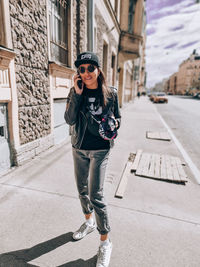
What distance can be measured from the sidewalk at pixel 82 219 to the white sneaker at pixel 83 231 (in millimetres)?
62

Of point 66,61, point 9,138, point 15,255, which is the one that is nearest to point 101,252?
point 15,255

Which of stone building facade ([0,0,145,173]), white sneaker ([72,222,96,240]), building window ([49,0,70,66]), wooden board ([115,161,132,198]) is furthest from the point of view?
building window ([49,0,70,66])

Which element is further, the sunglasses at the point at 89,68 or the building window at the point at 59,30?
the building window at the point at 59,30

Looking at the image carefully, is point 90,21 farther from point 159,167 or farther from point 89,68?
point 89,68

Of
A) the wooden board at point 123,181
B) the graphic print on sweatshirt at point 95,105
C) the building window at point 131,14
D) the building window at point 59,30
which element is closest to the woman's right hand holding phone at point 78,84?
the graphic print on sweatshirt at point 95,105

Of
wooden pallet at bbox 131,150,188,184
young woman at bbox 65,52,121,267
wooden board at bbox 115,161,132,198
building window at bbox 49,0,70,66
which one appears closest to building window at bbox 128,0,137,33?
building window at bbox 49,0,70,66

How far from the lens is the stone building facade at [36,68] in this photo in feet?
11.4

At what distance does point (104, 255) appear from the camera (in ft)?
5.93

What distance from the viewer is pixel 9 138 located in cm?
369

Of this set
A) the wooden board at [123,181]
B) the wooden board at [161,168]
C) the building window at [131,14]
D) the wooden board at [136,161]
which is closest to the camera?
the wooden board at [123,181]

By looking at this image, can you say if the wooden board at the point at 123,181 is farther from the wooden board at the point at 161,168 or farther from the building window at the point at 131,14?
the building window at the point at 131,14

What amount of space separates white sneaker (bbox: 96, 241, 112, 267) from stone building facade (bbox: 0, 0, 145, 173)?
268 centimetres

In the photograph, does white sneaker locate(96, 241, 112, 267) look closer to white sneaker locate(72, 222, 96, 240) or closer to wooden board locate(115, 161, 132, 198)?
white sneaker locate(72, 222, 96, 240)

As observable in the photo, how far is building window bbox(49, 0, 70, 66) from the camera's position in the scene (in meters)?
5.14
